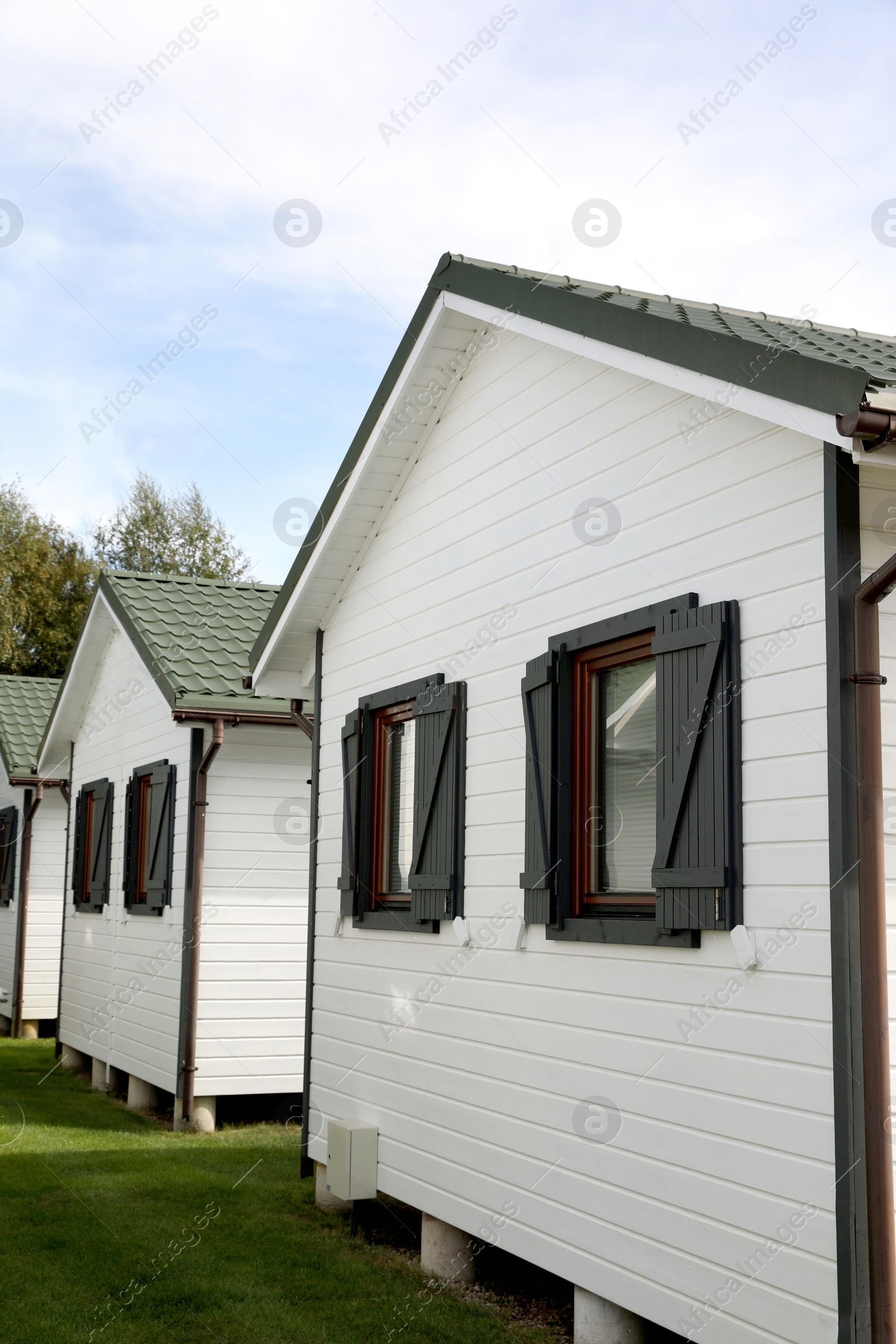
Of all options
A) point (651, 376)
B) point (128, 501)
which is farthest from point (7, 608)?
point (651, 376)

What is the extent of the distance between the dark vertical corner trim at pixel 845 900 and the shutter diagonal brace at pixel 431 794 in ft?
10.0

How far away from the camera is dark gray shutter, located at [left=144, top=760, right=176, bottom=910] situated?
1161cm

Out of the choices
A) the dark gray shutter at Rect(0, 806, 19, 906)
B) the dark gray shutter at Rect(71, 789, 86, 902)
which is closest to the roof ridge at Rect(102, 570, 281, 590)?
the dark gray shutter at Rect(71, 789, 86, 902)

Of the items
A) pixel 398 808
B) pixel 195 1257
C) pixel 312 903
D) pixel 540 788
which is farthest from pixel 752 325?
pixel 195 1257

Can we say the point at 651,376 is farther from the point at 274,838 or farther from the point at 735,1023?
the point at 274,838

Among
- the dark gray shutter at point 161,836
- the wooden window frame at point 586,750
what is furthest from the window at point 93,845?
the wooden window frame at point 586,750

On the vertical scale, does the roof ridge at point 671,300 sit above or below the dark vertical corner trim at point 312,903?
above

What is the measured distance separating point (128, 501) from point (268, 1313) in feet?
115

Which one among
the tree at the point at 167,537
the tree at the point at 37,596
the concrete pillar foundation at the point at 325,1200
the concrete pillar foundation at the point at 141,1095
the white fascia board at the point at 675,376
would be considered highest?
the tree at the point at 167,537

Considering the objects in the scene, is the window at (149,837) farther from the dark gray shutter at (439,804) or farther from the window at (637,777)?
the window at (637,777)

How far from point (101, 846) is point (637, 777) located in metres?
10.4

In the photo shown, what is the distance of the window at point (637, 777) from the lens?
14.7ft

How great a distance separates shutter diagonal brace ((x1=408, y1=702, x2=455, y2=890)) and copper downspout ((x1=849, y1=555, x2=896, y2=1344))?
315cm

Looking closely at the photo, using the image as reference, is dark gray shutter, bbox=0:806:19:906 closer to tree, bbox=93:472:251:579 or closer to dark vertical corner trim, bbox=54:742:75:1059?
dark vertical corner trim, bbox=54:742:75:1059
